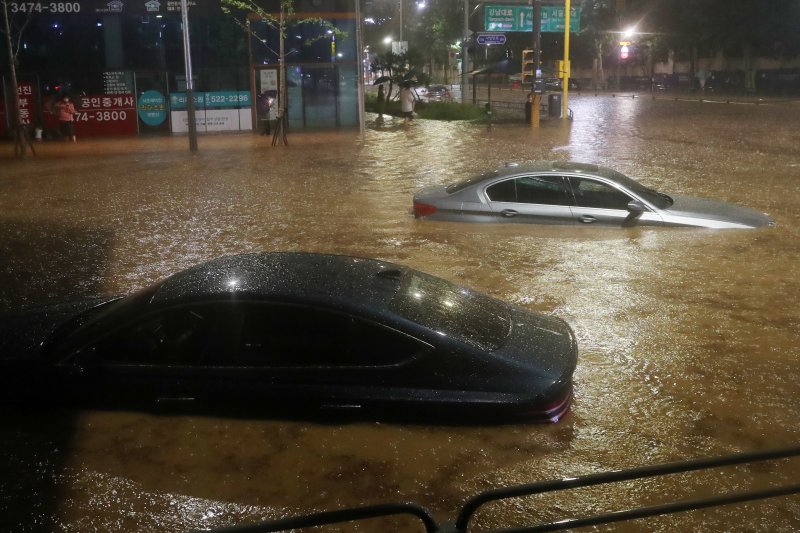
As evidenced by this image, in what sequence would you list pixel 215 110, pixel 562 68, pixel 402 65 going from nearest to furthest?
pixel 562 68 → pixel 215 110 → pixel 402 65

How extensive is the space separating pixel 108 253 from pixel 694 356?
804 cm

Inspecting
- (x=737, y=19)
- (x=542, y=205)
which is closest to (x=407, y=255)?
(x=542, y=205)

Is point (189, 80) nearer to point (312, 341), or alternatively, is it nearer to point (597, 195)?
point (597, 195)

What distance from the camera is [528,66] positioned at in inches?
1268

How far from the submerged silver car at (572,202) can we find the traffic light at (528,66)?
67.4 ft

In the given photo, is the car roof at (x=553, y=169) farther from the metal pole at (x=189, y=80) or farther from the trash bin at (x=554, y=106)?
the trash bin at (x=554, y=106)

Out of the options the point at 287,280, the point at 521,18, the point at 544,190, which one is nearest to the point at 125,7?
the point at 521,18

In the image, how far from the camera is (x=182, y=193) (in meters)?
17.3

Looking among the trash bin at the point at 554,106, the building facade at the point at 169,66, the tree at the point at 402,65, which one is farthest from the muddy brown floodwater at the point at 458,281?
the tree at the point at 402,65

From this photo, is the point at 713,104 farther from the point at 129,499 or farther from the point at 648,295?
the point at 129,499

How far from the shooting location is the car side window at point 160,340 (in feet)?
18.2

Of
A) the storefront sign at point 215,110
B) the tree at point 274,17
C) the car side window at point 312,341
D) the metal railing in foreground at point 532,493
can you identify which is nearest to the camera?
the metal railing in foreground at point 532,493

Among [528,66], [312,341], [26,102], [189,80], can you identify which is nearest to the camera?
[312,341]

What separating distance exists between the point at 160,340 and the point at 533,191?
24.1 ft
